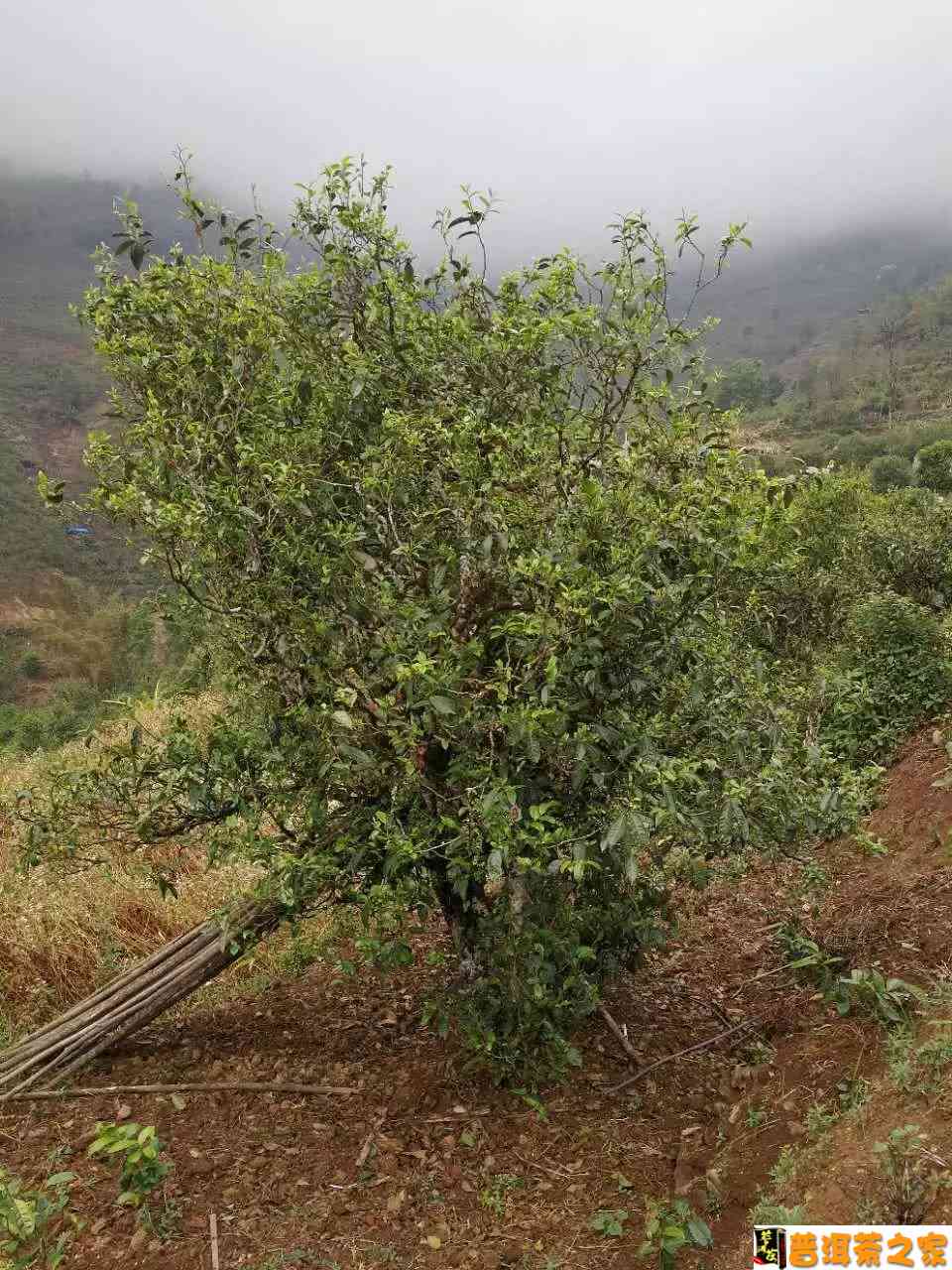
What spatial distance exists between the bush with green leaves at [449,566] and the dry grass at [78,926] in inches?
82.8

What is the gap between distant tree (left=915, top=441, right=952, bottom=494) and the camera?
58.3ft

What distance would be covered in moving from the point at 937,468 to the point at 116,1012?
63.1 ft

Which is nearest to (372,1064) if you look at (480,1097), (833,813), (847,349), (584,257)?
(480,1097)

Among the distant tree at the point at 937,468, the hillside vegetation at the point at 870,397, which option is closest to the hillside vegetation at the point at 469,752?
the distant tree at the point at 937,468

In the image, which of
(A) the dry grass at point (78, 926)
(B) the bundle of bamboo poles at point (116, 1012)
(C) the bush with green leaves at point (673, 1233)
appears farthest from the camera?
(A) the dry grass at point (78, 926)

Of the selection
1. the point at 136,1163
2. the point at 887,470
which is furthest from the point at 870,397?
the point at 136,1163

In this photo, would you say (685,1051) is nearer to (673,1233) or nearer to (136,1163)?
(673,1233)

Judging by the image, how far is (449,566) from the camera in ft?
10.9

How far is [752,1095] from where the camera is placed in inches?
145

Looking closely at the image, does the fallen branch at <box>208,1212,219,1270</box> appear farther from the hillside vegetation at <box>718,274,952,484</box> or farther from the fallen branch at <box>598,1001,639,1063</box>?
the hillside vegetation at <box>718,274,952,484</box>

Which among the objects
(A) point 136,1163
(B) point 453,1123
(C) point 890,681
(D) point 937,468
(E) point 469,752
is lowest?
(B) point 453,1123

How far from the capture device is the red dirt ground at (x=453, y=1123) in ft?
10.6

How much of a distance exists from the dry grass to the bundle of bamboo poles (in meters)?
0.90

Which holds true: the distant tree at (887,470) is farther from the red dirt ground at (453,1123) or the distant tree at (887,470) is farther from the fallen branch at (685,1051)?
the fallen branch at (685,1051)
